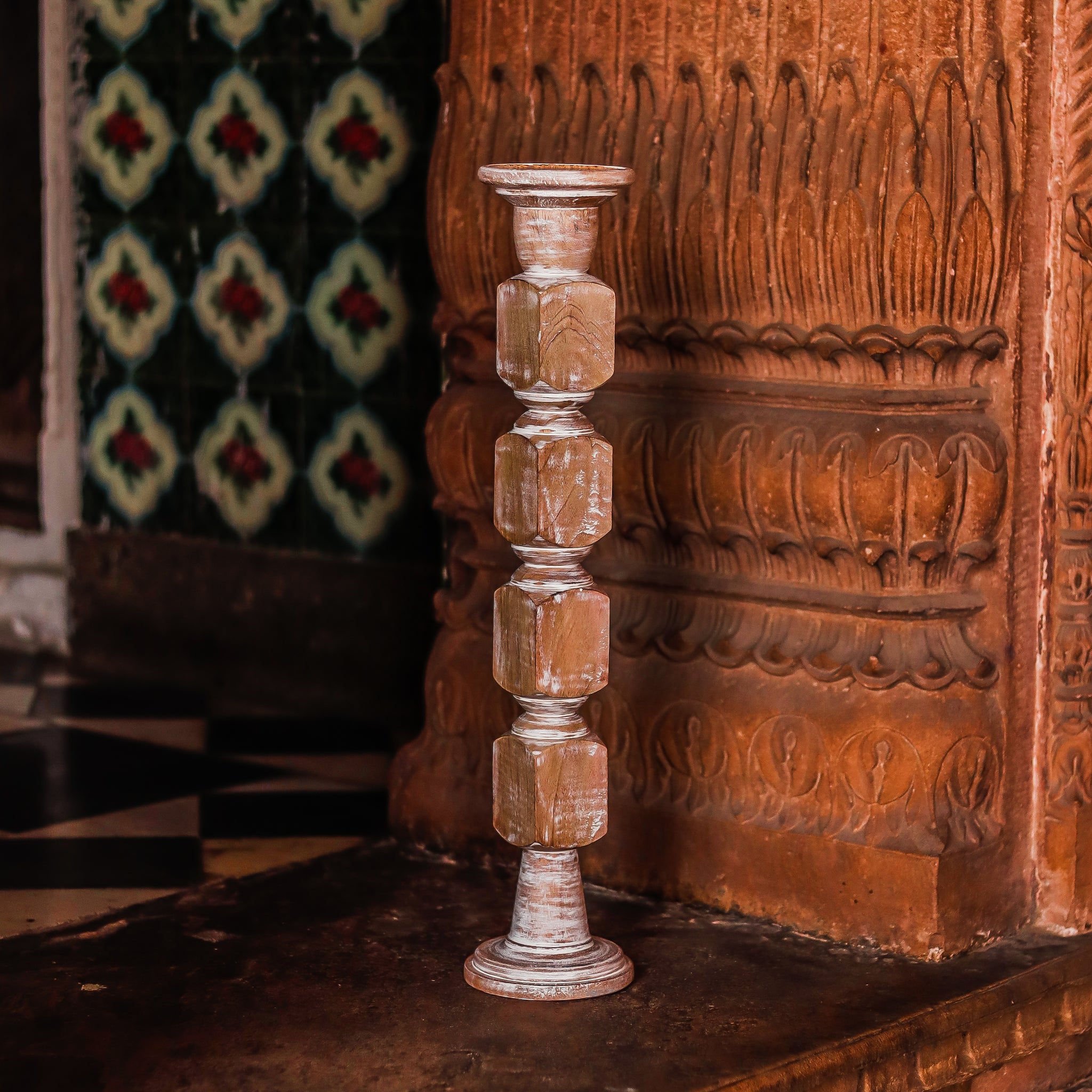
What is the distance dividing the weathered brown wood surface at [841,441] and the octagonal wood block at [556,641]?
398 mm

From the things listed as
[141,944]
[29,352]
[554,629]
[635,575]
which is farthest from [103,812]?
[29,352]

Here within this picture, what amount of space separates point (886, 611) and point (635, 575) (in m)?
0.41

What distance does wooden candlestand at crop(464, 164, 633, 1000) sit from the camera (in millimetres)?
2379

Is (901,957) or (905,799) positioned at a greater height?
(905,799)

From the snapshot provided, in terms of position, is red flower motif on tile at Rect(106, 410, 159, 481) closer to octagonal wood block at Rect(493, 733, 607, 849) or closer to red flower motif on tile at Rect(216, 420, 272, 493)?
red flower motif on tile at Rect(216, 420, 272, 493)

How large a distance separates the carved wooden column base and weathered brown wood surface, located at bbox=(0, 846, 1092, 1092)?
0.03 meters

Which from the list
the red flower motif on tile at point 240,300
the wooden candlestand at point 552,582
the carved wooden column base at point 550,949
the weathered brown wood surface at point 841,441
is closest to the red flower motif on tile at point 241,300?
the red flower motif on tile at point 240,300

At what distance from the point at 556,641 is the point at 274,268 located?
2.08 meters

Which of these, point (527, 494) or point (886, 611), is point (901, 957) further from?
point (527, 494)

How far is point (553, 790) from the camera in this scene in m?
2.45

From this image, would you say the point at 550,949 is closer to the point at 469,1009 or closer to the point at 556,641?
the point at 469,1009

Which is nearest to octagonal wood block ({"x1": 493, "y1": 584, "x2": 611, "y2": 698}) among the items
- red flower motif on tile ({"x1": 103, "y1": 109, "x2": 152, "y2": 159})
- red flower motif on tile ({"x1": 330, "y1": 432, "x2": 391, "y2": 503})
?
red flower motif on tile ({"x1": 330, "y1": 432, "x2": 391, "y2": 503})

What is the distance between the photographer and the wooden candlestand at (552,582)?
238 cm

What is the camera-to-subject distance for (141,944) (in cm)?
268
